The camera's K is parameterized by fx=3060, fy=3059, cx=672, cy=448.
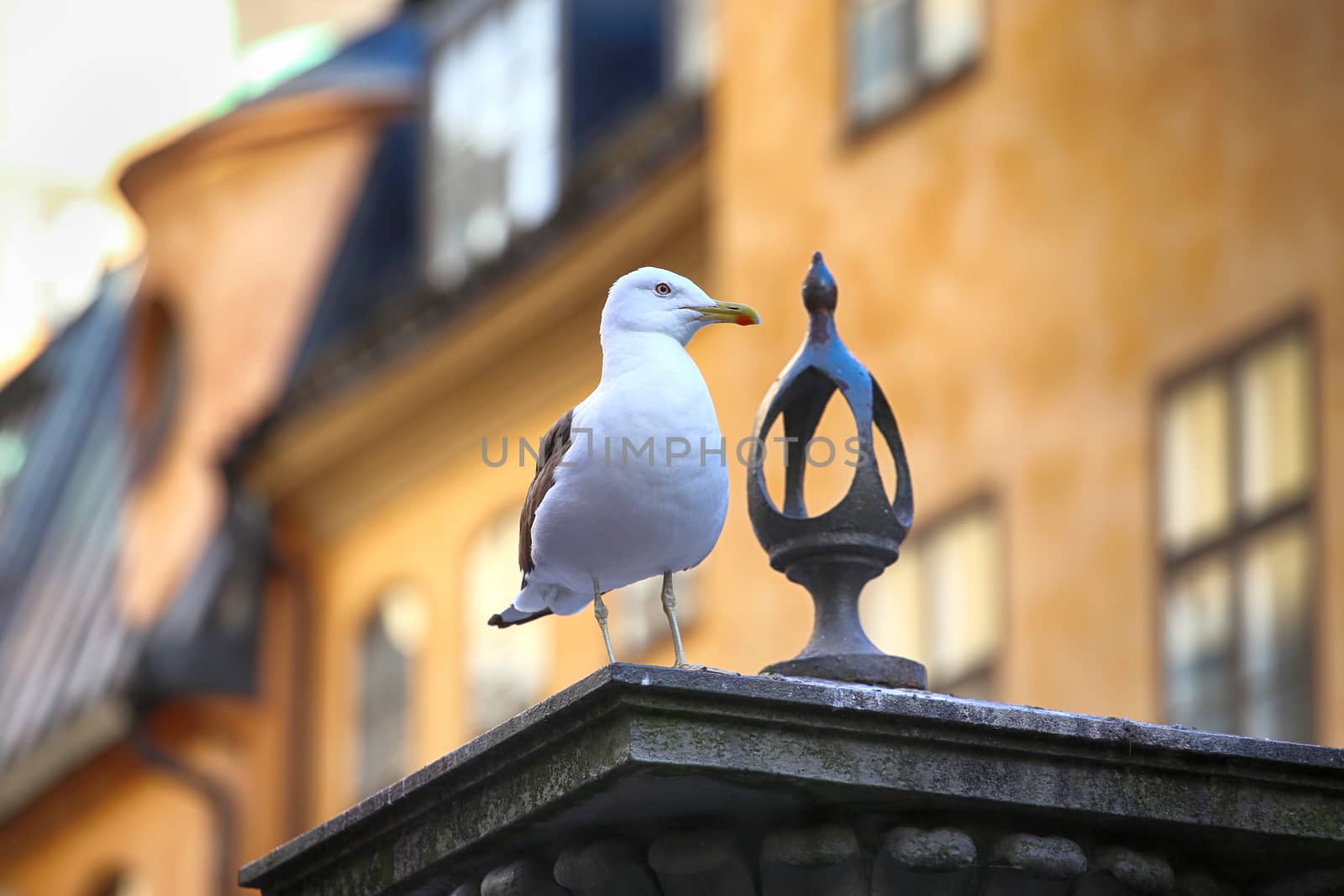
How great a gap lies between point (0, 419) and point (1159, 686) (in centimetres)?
2075

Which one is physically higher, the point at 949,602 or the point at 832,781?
the point at 949,602

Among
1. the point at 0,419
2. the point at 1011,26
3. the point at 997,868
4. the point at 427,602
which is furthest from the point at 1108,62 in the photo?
the point at 0,419

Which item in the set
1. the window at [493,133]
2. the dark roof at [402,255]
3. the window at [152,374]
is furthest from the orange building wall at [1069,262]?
the window at [152,374]

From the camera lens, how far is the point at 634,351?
560 cm

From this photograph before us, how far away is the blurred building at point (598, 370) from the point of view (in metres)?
13.8

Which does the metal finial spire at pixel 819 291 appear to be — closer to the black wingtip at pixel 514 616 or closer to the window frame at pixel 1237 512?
the black wingtip at pixel 514 616

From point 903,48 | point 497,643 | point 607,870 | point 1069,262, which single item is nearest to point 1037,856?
point 607,870

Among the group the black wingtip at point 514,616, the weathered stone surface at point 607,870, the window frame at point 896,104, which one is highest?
the window frame at point 896,104

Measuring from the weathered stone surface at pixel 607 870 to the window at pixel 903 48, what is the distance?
11.0m

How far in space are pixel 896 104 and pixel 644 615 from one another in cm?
382

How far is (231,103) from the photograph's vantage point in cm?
2577

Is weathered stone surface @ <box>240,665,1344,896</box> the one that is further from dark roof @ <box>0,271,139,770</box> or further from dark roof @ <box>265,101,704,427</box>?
dark roof @ <box>0,271,139,770</box>

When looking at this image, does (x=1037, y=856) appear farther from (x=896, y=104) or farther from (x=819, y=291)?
(x=896, y=104)

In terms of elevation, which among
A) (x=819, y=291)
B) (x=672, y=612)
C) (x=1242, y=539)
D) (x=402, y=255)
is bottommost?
(x=672, y=612)
